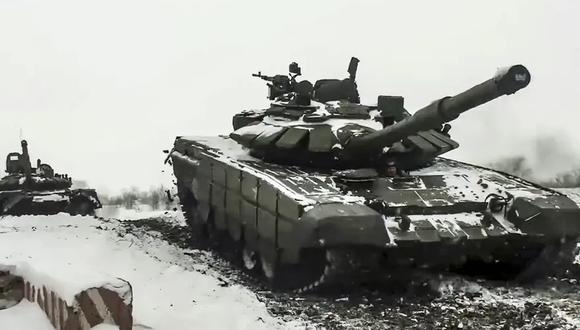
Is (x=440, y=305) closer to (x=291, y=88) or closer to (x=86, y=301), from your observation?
(x=86, y=301)

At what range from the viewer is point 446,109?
7.48 meters

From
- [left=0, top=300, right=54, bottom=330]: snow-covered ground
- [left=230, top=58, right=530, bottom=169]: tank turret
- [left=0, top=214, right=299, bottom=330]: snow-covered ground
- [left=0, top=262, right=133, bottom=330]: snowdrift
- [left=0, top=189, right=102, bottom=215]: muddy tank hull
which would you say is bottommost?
[left=0, top=189, right=102, bottom=215]: muddy tank hull

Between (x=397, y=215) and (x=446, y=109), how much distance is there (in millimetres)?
1292

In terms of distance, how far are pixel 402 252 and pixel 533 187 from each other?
242 cm

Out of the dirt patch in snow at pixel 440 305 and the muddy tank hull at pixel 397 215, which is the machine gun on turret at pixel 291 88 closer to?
the muddy tank hull at pixel 397 215

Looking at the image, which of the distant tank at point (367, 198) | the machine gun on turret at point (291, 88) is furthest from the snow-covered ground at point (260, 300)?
the machine gun on turret at point (291, 88)

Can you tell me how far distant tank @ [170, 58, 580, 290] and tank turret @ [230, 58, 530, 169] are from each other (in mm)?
19

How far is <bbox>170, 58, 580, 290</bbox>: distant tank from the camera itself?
24.2 ft

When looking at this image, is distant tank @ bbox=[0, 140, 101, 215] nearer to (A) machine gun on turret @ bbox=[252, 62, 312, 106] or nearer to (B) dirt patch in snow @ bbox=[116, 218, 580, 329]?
(A) machine gun on turret @ bbox=[252, 62, 312, 106]

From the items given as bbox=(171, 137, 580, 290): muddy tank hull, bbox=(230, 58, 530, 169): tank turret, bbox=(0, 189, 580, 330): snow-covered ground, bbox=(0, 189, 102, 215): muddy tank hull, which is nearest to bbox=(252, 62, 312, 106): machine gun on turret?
bbox=(230, 58, 530, 169): tank turret

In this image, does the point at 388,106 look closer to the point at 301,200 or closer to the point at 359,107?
the point at 359,107

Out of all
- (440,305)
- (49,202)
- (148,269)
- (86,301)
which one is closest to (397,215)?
(440,305)

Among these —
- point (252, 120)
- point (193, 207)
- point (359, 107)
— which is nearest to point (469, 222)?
point (359, 107)

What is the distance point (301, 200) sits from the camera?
298 inches
